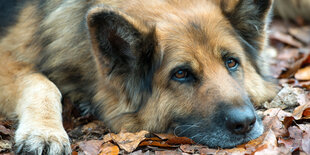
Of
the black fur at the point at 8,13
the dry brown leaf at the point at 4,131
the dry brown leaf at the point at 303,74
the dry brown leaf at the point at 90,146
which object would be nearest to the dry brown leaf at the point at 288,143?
the dry brown leaf at the point at 90,146

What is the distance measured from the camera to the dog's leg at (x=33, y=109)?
346 cm

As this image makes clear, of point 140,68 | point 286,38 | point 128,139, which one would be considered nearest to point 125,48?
point 140,68

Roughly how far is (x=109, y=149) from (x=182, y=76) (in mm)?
931

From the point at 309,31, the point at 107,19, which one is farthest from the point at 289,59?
the point at 107,19

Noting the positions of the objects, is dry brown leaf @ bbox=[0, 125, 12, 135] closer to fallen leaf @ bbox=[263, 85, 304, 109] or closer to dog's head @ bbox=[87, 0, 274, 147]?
dog's head @ bbox=[87, 0, 274, 147]

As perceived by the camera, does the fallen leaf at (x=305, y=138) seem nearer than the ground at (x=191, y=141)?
Yes

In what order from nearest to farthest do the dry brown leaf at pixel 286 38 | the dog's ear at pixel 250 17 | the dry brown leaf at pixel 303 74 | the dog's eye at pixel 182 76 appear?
1. the dog's eye at pixel 182 76
2. the dog's ear at pixel 250 17
3. the dry brown leaf at pixel 303 74
4. the dry brown leaf at pixel 286 38

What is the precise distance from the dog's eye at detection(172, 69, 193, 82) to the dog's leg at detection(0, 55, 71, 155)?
3.68 feet

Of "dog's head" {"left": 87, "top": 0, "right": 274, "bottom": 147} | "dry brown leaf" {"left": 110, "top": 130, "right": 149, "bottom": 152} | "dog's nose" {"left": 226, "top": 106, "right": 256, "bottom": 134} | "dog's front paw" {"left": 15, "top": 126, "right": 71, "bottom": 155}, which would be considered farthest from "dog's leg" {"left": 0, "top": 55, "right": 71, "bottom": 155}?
"dog's nose" {"left": 226, "top": 106, "right": 256, "bottom": 134}

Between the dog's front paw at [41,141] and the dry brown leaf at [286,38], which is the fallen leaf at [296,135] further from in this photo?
the dry brown leaf at [286,38]

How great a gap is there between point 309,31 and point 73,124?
6.07 m

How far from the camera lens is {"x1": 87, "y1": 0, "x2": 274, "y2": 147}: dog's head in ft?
11.7

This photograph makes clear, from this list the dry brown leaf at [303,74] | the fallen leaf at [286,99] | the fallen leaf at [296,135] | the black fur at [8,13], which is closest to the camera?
the fallen leaf at [296,135]

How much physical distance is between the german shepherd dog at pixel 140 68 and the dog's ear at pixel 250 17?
0.03 feet
